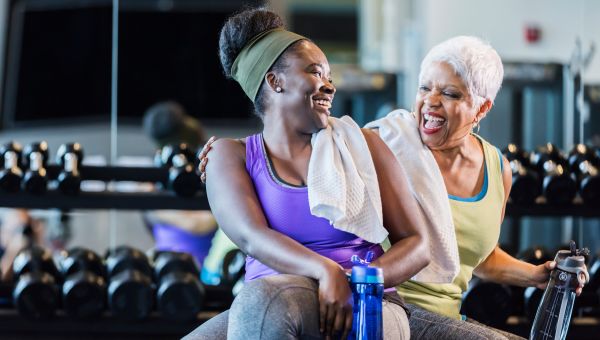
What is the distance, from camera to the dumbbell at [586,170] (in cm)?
334

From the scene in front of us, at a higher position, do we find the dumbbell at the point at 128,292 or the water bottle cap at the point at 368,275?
the water bottle cap at the point at 368,275

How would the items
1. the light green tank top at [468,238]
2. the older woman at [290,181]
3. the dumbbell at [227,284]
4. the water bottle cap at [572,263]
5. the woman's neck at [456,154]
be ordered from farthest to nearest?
the dumbbell at [227,284], the woman's neck at [456,154], the light green tank top at [468,238], the water bottle cap at [572,263], the older woman at [290,181]

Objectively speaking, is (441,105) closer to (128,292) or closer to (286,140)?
(286,140)

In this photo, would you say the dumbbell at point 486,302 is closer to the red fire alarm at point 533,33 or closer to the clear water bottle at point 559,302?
the clear water bottle at point 559,302

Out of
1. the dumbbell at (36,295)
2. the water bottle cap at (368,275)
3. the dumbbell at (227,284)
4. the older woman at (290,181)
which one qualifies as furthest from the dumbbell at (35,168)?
the water bottle cap at (368,275)

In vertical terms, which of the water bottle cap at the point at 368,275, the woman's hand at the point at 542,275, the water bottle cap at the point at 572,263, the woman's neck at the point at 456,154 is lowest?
the woman's hand at the point at 542,275

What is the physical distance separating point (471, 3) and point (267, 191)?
14.8ft

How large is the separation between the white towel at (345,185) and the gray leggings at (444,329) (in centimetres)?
27

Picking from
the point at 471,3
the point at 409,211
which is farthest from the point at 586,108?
the point at 409,211

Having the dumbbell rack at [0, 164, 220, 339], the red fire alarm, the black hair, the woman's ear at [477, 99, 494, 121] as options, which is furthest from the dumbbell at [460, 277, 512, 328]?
the red fire alarm

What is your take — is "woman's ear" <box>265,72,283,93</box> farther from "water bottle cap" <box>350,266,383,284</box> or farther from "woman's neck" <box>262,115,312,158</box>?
"water bottle cap" <box>350,266,383,284</box>

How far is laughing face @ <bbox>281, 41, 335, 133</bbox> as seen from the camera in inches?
76.3

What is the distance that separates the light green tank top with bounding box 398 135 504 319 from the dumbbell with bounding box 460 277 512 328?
93 cm

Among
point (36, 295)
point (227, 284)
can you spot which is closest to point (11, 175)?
point (36, 295)
